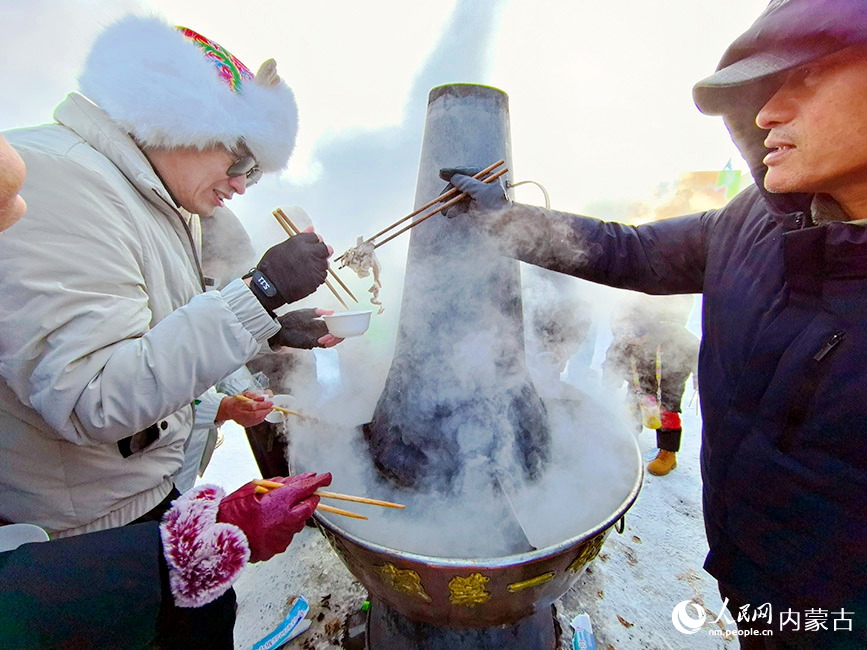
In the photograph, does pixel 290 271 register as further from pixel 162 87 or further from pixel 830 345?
pixel 830 345

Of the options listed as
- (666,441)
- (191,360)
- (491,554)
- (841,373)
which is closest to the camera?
(841,373)

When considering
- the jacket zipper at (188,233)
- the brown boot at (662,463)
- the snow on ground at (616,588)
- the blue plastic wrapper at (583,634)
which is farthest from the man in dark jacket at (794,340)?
the brown boot at (662,463)

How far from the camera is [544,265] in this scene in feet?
7.47

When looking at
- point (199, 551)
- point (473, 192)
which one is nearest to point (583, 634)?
point (199, 551)

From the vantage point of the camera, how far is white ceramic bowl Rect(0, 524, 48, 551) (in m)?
1.23

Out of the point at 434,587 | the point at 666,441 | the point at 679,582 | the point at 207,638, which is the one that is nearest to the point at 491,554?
the point at 434,587

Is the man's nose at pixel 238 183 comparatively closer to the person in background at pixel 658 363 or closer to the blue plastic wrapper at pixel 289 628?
the blue plastic wrapper at pixel 289 628

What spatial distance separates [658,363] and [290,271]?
14.4 ft

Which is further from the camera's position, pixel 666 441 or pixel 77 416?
pixel 666 441

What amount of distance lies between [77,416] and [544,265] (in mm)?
2188

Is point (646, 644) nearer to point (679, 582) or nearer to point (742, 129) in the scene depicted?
point (679, 582)

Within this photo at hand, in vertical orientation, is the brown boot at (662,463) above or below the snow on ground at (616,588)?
below

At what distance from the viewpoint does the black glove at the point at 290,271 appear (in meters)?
1.70

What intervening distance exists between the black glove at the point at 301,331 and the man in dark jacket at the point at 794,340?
7.58 ft
